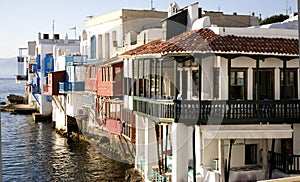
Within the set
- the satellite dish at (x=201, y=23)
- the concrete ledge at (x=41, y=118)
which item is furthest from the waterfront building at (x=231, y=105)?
the concrete ledge at (x=41, y=118)

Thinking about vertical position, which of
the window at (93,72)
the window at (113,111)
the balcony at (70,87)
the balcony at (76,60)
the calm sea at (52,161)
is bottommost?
the calm sea at (52,161)

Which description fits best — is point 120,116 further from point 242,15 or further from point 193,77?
point 242,15

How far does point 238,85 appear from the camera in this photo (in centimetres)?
839

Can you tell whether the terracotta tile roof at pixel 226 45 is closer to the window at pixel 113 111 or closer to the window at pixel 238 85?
the window at pixel 238 85

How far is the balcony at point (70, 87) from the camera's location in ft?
64.1

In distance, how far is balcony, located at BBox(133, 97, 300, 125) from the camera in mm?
7926

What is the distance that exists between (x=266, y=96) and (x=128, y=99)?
169 inches

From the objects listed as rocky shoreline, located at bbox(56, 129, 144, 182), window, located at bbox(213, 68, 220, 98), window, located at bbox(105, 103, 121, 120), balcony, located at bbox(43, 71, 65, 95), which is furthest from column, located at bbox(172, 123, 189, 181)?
balcony, located at bbox(43, 71, 65, 95)

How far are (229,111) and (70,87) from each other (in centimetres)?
1328

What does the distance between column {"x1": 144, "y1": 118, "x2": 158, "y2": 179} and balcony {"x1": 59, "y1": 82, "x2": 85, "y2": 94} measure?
9506mm

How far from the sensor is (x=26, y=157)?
1634 cm

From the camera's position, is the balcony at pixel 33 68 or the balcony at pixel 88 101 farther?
the balcony at pixel 33 68

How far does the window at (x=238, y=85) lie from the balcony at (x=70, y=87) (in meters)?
12.0

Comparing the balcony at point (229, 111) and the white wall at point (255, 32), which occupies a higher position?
the white wall at point (255, 32)
